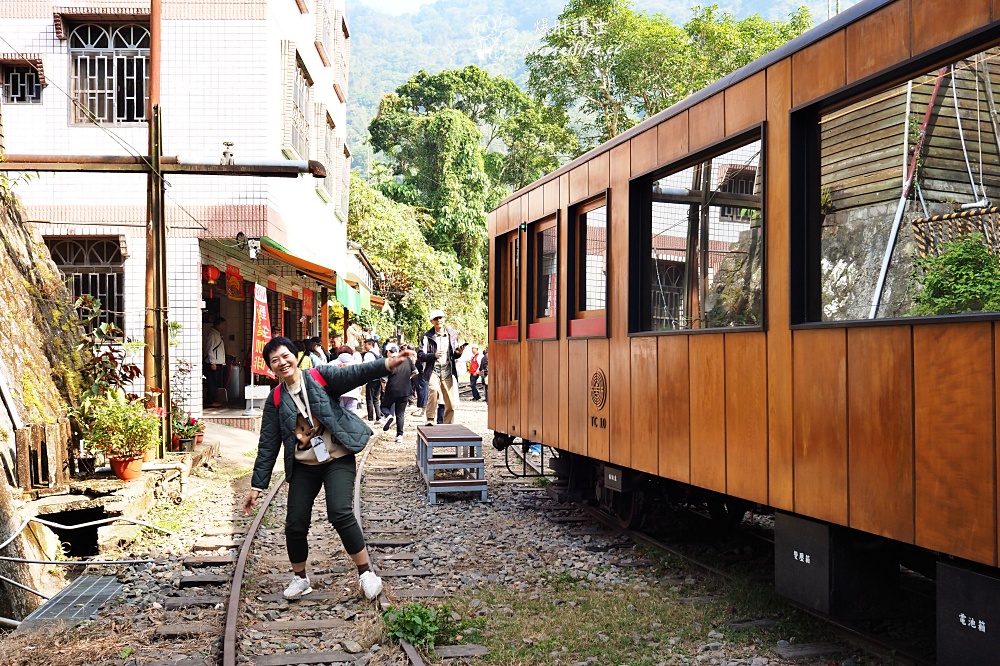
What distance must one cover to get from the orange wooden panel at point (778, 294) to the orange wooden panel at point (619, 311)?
1.88 meters

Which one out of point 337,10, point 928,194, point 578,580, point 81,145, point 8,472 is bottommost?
point 578,580

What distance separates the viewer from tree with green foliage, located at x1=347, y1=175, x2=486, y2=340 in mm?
34719

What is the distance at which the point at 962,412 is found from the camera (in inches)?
151

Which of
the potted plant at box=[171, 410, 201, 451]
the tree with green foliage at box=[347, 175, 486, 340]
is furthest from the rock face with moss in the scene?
the tree with green foliage at box=[347, 175, 486, 340]

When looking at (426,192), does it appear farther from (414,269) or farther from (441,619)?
(441,619)

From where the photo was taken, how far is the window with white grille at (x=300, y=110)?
17078 millimetres

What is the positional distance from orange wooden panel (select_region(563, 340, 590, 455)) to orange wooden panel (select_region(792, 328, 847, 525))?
304 cm

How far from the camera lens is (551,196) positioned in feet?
29.1

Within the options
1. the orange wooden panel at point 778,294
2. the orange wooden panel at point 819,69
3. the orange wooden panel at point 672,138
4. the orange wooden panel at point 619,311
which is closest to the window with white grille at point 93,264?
the orange wooden panel at point 619,311

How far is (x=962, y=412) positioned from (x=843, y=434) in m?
0.77

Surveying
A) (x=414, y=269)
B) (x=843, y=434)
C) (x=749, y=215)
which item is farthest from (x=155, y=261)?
(x=414, y=269)

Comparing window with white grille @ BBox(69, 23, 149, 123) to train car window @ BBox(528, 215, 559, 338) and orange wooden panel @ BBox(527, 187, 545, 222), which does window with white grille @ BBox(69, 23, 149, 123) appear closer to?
orange wooden panel @ BBox(527, 187, 545, 222)

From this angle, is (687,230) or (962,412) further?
(687,230)

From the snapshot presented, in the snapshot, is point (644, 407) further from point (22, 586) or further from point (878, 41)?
point (22, 586)
